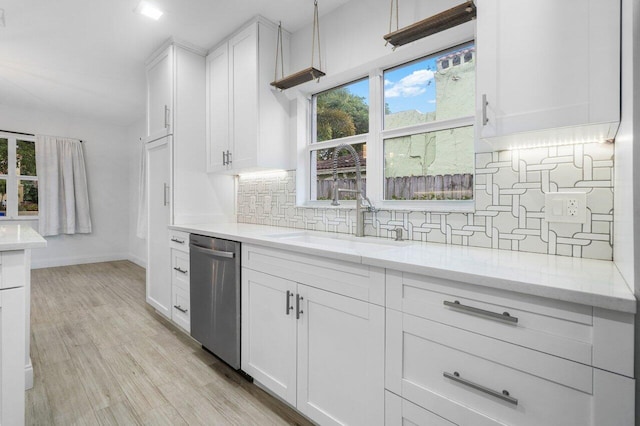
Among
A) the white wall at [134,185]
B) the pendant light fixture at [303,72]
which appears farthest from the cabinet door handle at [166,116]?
the white wall at [134,185]

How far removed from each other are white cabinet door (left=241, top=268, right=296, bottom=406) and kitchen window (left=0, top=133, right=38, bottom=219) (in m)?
5.37

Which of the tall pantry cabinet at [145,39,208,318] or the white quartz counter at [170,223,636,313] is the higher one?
the tall pantry cabinet at [145,39,208,318]

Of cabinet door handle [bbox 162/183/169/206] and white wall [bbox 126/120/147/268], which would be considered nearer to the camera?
cabinet door handle [bbox 162/183/169/206]

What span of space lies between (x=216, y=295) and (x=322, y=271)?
1045 millimetres

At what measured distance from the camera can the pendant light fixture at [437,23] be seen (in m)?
1.48

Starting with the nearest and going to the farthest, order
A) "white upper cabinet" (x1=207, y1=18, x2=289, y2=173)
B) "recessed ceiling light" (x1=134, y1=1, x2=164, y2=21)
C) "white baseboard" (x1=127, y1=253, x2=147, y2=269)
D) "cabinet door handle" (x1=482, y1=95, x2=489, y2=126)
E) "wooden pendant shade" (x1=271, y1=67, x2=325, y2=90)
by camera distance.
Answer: "cabinet door handle" (x1=482, y1=95, x2=489, y2=126)
"wooden pendant shade" (x1=271, y1=67, x2=325, y2=90)
"recessed ceiling light" (x1=134, y1=1, x2=164, y2=21)
"white upper cabinet" (x1=207, y1=18, x2=289, y2=173)
"white baseboard" (x1=127, y1=253, x2=147, y2=269)

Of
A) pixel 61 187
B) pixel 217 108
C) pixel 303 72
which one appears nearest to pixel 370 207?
pixel 303 72

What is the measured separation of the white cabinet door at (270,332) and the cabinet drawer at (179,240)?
2.89 feet

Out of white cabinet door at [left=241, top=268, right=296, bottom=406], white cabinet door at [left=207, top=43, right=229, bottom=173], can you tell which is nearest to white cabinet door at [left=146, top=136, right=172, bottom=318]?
white cabinet door at [left=207, top=43, right=229, bottom=173]

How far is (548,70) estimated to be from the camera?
3.69 ft

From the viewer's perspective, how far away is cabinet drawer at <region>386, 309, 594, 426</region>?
86 centimetres

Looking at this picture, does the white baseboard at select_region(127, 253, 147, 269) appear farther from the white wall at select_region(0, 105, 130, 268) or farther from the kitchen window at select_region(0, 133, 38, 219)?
the kitchen window at select_region(0, 133, 38, 219)

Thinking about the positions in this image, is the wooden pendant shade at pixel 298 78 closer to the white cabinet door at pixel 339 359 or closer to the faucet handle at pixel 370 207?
the faucet handle at pixel 370 207

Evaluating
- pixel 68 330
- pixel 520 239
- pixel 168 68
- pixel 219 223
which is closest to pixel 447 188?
pixel 520 239
